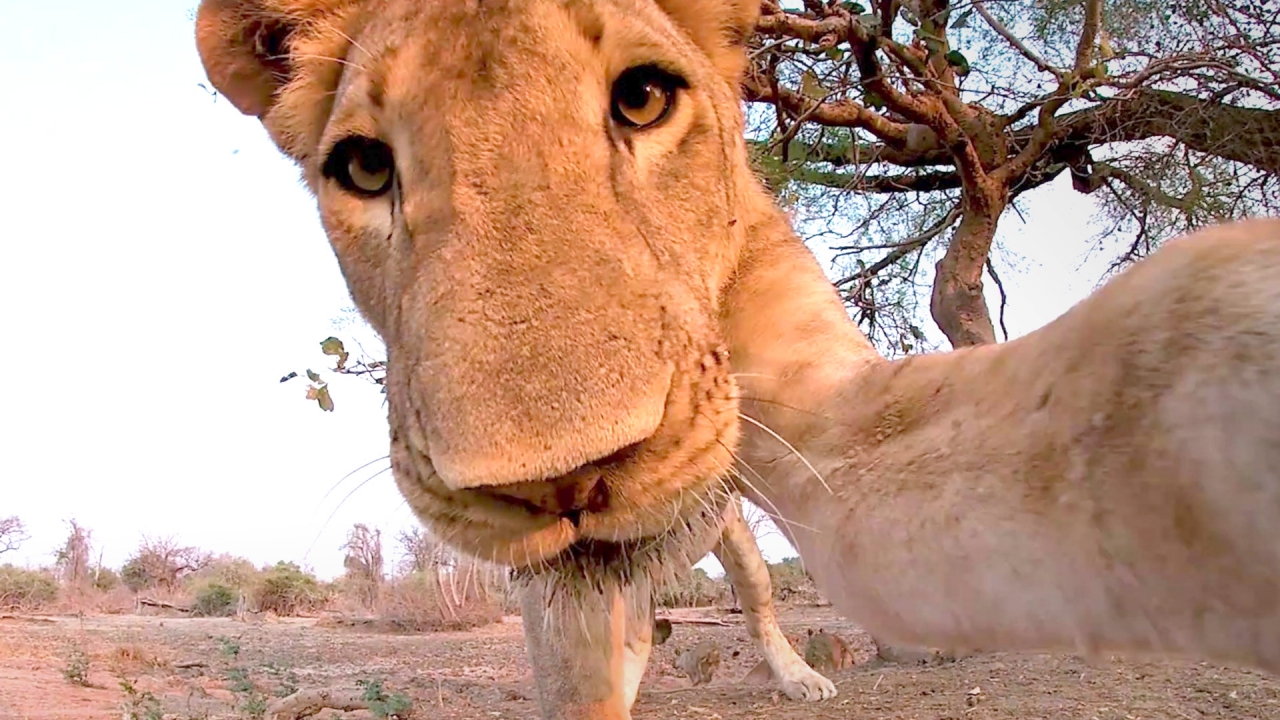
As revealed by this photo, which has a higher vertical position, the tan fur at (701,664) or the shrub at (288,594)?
the shrub at (288,594)

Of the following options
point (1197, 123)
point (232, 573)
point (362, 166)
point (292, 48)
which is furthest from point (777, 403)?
point (232, 573)

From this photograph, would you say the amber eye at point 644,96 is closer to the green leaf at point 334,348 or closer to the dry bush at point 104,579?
the green leaf at point 334,348

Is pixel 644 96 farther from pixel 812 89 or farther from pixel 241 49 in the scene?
pixel 812 89

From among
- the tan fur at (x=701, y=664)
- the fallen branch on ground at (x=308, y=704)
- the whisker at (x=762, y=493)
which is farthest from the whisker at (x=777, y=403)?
the tan fur at (x=701, y=664)

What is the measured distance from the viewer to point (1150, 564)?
1.13 metres

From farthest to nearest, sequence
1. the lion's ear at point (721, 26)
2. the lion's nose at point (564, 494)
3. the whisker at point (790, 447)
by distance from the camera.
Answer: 1. the lion's ear at point (721, 26)
2. the whisker at point (790, 447)
3. the lion's nose at point (564, 494)

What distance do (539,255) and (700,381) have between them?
0.31m

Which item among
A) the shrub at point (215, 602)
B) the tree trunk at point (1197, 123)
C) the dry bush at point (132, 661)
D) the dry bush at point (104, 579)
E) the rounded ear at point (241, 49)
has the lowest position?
the dry bush at point (132, 661)

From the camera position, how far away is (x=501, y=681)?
27.6 feet

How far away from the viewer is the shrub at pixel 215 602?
19.3 metres

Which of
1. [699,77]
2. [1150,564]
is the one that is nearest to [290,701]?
[699,77]

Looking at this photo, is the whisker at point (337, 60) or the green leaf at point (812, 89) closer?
the whisker at point (337, 60)

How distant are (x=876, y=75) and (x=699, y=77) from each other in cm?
294

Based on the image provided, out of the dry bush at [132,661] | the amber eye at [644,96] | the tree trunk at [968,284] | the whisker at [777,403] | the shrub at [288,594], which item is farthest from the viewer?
the shrub at [288,594]
